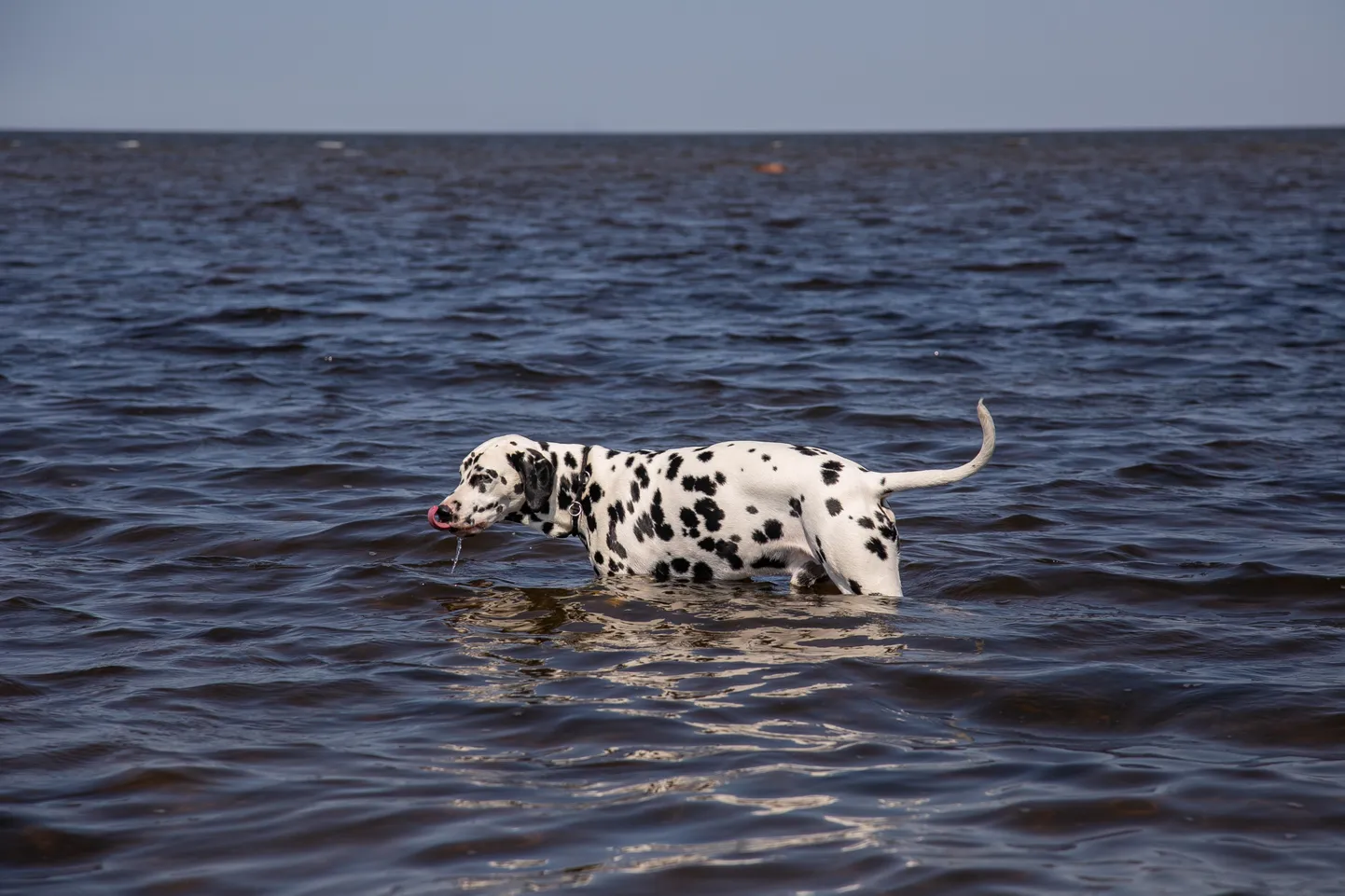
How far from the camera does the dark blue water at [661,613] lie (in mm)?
5844

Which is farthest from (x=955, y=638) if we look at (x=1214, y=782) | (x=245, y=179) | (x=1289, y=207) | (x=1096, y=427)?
(x=245, y=179)

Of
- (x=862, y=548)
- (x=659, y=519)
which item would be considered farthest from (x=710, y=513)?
(x=862, y=548)

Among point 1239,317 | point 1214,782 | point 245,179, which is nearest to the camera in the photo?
point 1214,782

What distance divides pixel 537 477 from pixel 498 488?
0.26 m

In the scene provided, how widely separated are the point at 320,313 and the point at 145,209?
77.7 ft

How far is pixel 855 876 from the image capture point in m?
5.46

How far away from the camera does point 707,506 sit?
29.6 feet

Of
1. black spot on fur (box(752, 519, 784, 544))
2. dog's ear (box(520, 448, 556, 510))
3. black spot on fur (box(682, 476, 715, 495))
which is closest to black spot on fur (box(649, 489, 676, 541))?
black spot on fur (box(682, 476, 715, 495))

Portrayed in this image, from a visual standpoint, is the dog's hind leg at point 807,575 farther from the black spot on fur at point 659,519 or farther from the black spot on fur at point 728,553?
the black spot on fur at point 659,519

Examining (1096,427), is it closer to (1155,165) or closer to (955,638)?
(955,638)

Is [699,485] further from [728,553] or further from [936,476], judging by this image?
[936,476]

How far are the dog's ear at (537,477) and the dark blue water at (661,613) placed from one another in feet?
2.27

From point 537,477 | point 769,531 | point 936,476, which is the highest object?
point 936,476

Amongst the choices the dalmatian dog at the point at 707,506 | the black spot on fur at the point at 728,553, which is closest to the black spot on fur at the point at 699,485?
the dalmatian dog at the point at 707,506
